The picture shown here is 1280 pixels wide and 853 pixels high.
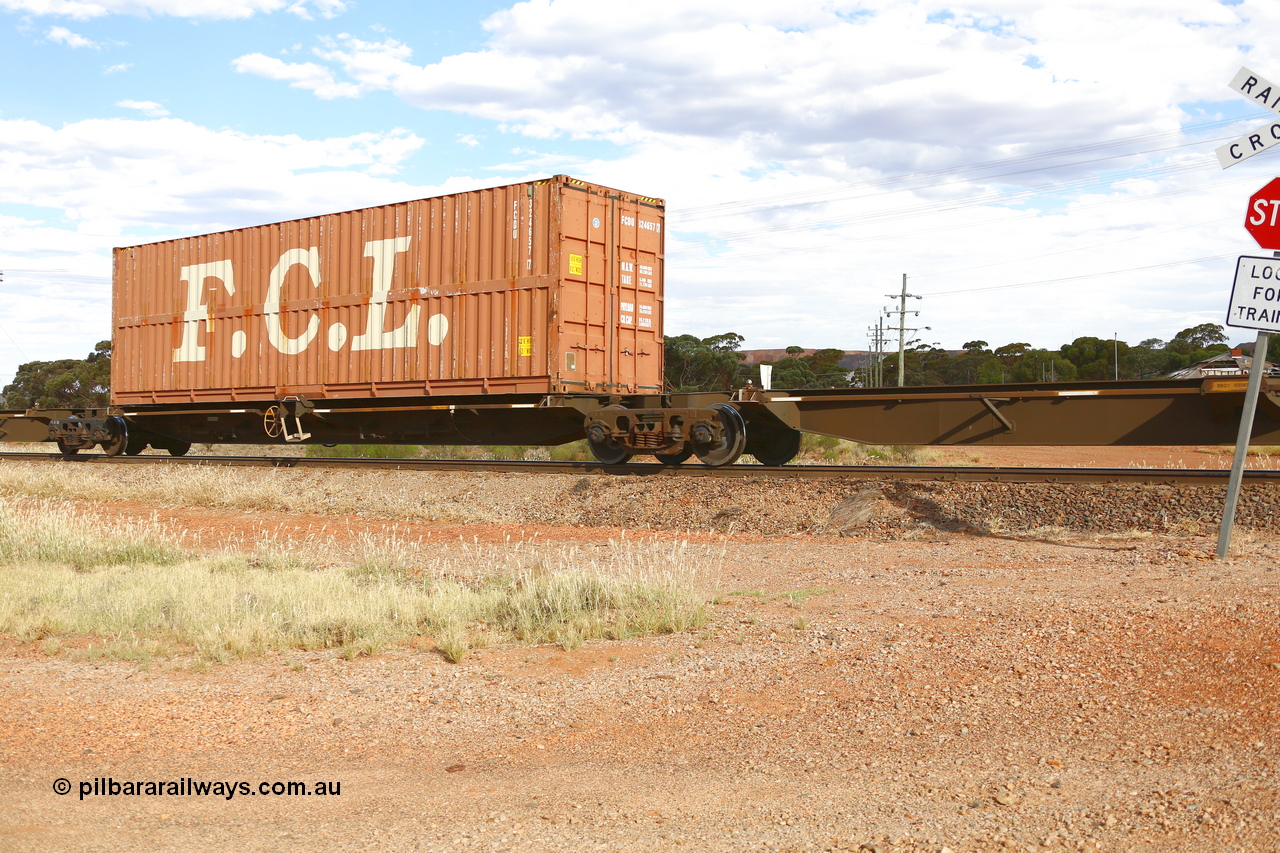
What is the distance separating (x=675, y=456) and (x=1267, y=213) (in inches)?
317

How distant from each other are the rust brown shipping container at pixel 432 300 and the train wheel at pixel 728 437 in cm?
214

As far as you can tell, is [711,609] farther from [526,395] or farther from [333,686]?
[526,395]

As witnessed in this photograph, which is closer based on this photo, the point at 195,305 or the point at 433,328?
the point at 433,328

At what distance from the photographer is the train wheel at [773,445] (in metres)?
14.0

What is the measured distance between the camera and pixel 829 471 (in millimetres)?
11742

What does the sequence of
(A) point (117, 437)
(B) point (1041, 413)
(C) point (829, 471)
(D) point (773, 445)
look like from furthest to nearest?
(A) point (117, 437) < (D) point (773, 445) < (C) point (829, 471) < (B) point (1041, 413)

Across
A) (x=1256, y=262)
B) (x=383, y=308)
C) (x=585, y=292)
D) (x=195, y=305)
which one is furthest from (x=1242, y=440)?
(x=195, y=305)

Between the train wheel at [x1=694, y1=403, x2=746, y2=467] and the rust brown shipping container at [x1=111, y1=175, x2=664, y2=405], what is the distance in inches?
84.1

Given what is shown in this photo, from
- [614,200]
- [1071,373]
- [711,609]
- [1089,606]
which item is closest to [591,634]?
[711,609]

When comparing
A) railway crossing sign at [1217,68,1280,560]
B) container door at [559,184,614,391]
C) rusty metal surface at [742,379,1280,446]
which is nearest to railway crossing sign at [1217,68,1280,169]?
railway crossing sign at [1217,68,1280,560]

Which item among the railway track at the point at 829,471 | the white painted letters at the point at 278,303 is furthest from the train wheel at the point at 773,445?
the white painted letters at the point at 278,303

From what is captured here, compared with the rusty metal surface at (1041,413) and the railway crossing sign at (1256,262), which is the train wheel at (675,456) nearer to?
the rusty metal surface at (1041,413)

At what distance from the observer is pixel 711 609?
21.5 feet

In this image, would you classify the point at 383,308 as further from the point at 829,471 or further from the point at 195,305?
the point at 829,471
